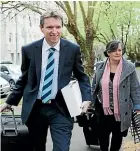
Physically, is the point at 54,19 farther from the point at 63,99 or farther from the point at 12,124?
the point at 12,124

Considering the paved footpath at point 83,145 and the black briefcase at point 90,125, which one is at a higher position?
the black briefcase at point 90,125

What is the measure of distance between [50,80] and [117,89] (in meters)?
1.43

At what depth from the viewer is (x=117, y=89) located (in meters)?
4.74

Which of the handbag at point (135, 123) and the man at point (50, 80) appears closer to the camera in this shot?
the man at point (50, 80)

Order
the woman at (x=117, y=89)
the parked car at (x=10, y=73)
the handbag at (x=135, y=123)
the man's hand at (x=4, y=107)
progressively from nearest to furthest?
the man's hand at (x=4, y=107) < the woman at (x=117, y=89) < the handbag at (x=135, y=123) < the parked car at (x=10, y=73)

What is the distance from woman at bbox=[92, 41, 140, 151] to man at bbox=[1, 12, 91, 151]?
1.15 meters

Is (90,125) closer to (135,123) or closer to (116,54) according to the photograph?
(135,123)

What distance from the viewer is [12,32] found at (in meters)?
49.1

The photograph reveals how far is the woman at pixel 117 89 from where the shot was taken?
15.6ft

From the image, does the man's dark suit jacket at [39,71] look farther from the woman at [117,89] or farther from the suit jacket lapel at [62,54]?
the woman at [117,89]

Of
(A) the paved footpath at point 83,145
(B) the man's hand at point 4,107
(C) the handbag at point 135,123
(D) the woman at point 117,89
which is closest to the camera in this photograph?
(B) the man's hand at point 4,107

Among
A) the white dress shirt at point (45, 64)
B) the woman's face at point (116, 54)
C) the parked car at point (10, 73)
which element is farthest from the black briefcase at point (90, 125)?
the parked car at point (10, 73)

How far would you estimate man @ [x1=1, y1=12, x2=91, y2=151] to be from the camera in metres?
3.48

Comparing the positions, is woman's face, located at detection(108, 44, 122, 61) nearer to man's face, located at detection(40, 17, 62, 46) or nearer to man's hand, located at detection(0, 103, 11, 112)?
man's face, located at detection(40, 17, 62, 46)
